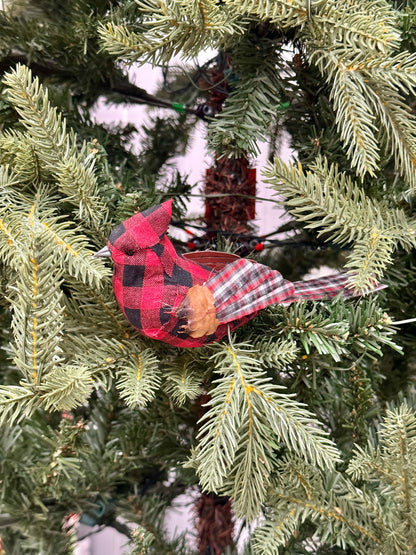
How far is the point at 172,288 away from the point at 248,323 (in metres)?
0.08

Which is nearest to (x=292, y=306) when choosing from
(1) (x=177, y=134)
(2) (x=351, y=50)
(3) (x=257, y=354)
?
(3) (x=257, y=354)

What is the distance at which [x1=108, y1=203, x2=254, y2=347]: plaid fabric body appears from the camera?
1.05 ft

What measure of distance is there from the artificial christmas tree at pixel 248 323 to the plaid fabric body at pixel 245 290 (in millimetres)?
16

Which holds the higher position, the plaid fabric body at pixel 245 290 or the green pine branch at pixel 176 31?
the green pine branch at pixel 176 31

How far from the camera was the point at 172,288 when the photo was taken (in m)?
0.33

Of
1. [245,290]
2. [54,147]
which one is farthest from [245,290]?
[54,147]

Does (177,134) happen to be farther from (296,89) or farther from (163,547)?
(163,547)

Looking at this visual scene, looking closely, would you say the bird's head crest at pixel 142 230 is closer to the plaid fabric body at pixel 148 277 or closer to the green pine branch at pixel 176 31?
the plaid fabric body at pixel 148 277

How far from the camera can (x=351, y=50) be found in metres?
0.33

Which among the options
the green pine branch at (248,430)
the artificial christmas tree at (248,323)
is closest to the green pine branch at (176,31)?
the artificial christmas tree at (248,323)

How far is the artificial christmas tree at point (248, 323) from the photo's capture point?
0.32 metres

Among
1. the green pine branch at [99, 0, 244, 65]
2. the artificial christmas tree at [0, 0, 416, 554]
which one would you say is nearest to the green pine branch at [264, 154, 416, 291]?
the artificial christmas tree at [0, 0, 416, 554]

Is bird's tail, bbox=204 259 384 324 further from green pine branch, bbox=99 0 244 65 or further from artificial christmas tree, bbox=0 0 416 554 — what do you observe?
green pine branch, bbox=99 0 244 65

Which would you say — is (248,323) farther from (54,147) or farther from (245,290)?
(54,147)
